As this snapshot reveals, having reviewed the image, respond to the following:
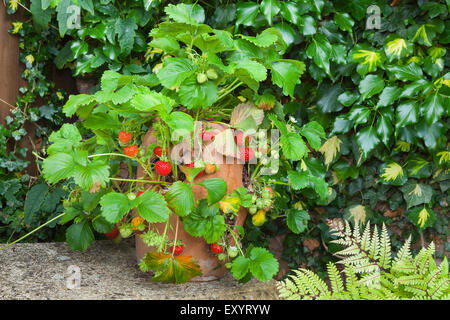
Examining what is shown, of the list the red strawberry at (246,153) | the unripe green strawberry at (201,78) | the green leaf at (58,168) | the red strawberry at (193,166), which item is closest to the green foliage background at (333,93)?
the red strawberry at (246,153)

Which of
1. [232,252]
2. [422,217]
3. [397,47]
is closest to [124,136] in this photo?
[232,252]

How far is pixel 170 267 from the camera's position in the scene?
0.92 meters

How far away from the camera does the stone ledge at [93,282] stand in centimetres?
88

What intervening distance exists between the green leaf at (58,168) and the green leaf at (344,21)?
1074 millimetres

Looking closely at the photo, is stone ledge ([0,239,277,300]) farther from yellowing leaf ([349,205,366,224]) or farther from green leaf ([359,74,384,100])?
green leaf ([359,74,384,100])

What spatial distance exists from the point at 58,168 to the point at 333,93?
104 centimetres

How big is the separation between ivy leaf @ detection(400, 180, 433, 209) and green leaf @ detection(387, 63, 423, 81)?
399 millimetres

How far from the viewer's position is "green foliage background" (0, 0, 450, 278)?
1338mm

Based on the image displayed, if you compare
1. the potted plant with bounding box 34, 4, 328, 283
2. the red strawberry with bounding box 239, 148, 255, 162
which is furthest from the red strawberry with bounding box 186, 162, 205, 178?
the red strawberry with bounding box 239, 148, 255, 162

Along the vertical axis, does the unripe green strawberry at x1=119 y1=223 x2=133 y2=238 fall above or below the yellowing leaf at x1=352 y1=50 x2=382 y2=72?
below

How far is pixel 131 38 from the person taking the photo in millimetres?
1506

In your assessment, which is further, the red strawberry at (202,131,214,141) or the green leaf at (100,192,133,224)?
the red strawberry at (202,131,214,141)
